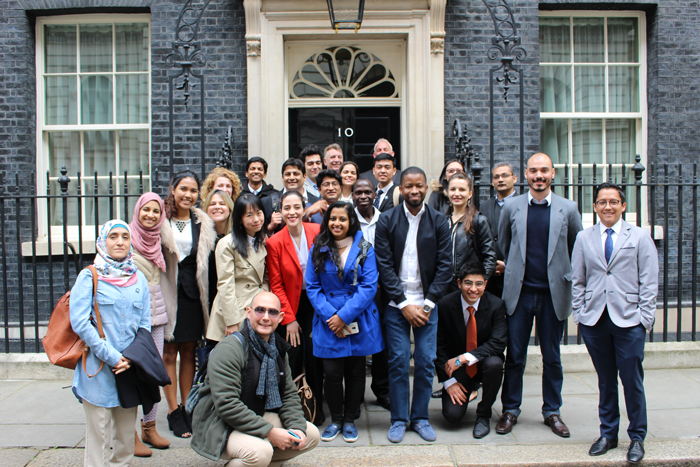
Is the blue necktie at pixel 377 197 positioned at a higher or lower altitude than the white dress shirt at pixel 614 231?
higher

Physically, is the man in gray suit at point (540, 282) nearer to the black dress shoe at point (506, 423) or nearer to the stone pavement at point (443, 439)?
the black dress shoe at point (506, 423)

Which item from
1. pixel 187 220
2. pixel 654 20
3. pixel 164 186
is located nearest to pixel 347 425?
pixel 187 220

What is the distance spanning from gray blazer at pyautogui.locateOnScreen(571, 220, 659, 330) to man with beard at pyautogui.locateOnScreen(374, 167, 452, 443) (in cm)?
96

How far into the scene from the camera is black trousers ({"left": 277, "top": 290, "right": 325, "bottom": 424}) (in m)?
4.27

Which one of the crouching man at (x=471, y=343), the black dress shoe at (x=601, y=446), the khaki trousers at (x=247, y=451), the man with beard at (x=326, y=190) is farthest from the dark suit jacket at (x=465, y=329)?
the khaki trousers at (x=247, y=451)

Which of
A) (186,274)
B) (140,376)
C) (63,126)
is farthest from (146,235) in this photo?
(63,126)

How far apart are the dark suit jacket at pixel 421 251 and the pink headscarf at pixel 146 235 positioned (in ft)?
5.12

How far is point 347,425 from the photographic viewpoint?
4016mm

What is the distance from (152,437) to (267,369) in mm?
1264

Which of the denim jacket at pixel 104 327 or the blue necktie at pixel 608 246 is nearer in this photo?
the denim jacket at pixel 104 327

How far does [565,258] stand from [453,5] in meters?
4.49

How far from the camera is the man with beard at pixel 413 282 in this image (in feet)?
13.2

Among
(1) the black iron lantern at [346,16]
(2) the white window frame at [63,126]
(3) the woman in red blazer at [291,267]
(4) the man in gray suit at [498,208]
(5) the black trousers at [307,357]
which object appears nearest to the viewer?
(3) the woman in red blazer at [291,267]

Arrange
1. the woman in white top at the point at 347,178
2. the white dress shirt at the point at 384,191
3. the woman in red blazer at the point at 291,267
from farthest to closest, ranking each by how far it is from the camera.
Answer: the white dress shirt at the point at 384,191 < the woman in white top at the point at 347,178 < the woman in red blazer at the point at 291,267
